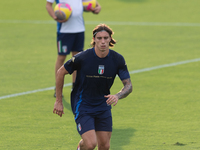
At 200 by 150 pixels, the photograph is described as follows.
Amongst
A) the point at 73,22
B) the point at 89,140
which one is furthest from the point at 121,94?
the point at 73,22

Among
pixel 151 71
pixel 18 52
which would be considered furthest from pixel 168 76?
pixel 18 52

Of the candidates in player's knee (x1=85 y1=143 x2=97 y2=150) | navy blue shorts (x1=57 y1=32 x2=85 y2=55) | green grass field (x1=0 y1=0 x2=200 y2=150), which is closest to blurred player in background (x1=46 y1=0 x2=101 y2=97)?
navy blue shorts (x1=57 y1=32 x2=85 y2=55)

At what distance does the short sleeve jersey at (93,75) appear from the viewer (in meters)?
6.49

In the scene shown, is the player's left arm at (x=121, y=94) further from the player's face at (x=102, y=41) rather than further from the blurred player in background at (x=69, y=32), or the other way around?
the blurred player in background at (x=69, y=32)

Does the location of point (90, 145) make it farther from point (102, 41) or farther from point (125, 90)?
point (102, 41)

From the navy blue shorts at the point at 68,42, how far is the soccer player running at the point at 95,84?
3641 millimetres

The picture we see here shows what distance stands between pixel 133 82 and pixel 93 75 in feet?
16.3

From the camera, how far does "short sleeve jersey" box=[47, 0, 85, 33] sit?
10328 millimetres

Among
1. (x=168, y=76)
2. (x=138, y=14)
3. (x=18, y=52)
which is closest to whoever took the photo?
(x=168, y=76)

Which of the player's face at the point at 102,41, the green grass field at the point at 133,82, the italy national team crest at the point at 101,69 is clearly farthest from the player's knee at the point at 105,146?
the player's face at the point at 102,41

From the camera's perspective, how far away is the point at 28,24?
1959 cm

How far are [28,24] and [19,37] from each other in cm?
266

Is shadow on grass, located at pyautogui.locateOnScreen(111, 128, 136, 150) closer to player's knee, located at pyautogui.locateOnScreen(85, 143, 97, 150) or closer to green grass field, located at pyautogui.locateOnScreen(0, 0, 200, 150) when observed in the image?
green grass field, located at pyautogui.locateOnScreen(0, 0, 200, 150)

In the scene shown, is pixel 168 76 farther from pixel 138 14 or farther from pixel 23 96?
pixel 138 14
